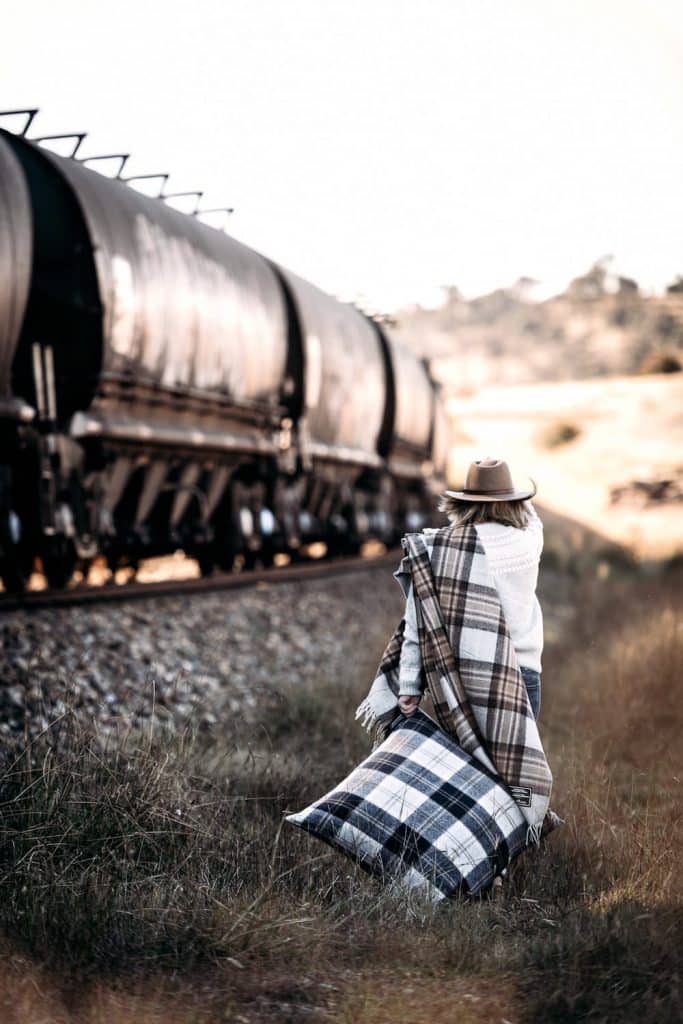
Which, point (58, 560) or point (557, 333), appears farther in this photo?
point (557, 333)

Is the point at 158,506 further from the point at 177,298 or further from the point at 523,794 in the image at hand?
the point at 523,794

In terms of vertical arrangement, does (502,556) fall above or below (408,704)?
above

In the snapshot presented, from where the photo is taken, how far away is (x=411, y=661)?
4.31m

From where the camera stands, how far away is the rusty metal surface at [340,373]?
1398 centimetres

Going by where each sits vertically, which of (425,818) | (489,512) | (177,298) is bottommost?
(425,818)

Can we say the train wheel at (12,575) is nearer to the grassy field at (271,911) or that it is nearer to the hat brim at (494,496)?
the grassy field at (271,911)

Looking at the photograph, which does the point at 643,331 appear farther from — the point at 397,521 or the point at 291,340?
the point at 291,340

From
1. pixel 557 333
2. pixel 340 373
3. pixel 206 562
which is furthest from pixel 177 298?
pixel 557 333

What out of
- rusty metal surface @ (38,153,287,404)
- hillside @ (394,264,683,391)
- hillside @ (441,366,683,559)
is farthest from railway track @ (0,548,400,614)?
hillside @ (394,264,683,391)

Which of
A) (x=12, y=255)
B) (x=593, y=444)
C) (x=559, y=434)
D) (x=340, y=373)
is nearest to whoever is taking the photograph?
(x=12, y=255)

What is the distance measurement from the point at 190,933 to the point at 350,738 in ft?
10.8

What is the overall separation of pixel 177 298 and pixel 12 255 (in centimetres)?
239

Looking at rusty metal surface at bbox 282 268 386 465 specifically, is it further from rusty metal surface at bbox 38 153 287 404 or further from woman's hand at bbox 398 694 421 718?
woman's hand at bbox 398 694 421 718

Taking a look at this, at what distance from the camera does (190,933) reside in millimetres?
3459
